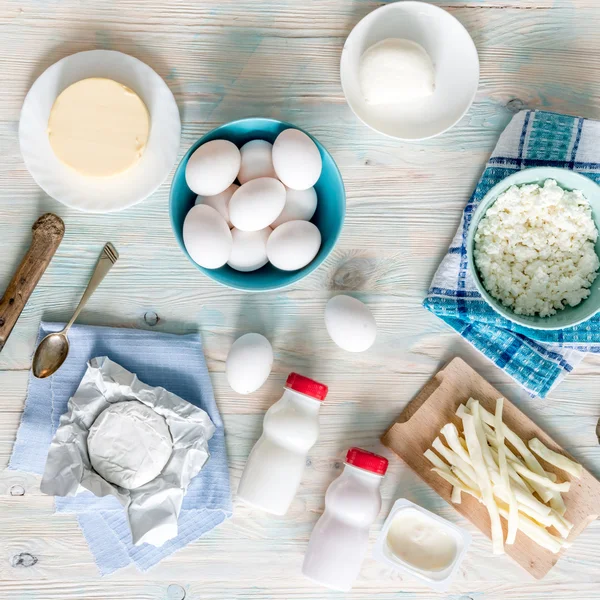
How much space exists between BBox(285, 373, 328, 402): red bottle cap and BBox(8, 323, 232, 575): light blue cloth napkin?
173 mm

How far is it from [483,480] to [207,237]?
1.92ft

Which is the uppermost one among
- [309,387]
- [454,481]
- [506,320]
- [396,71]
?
[396,71]

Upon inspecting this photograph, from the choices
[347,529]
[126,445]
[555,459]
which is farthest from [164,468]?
[555,459]

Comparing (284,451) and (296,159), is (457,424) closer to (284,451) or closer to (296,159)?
(284,451)

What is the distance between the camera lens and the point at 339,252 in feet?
3.35

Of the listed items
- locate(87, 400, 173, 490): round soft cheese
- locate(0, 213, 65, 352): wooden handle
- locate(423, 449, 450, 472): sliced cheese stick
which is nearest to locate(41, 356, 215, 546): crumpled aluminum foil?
locate(87, 400, 173, 490): round soft cheese

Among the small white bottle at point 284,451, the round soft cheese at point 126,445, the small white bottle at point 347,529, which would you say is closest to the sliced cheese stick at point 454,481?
the small white bottle at point 347,529

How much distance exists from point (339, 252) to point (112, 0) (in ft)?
1.86

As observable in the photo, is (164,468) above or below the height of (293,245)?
below

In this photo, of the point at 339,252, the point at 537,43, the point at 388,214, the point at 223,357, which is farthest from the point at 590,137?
the point at 223,357

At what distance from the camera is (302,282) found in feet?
3.36

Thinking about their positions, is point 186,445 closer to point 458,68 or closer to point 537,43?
point 458,68

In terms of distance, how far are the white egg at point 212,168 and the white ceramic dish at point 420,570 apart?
1.92 ft

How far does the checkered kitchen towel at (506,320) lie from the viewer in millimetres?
985
